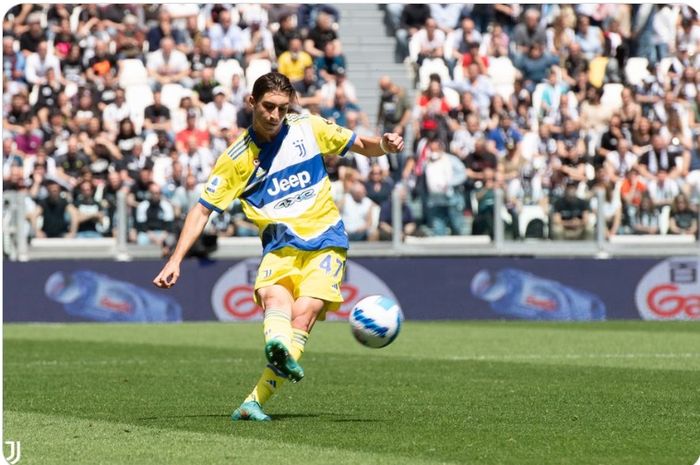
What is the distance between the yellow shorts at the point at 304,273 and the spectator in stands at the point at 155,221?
13.2 metres

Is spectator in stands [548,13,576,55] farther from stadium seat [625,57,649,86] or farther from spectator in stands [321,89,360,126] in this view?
spectator in stands [321,89,360,126]

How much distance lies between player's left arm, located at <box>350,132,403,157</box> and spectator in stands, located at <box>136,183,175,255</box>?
42.9 ft

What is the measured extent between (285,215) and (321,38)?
17.7 metres

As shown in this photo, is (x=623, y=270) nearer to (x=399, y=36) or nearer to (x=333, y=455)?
(x=399, y=36)

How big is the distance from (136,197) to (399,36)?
7.06 metres

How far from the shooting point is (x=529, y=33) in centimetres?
2734

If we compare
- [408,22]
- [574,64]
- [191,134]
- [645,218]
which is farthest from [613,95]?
[191,134]

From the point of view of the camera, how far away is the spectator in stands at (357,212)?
22.9 m

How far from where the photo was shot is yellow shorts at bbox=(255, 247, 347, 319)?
32.3 ft

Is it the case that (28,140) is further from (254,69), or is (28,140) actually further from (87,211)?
(254,69)

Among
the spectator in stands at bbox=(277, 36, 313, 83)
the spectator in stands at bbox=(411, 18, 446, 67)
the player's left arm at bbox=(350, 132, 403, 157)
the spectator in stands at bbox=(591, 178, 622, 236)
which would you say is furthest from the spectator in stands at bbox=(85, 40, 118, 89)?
the player's left arm at bbox=(350, 132, 403, 157)

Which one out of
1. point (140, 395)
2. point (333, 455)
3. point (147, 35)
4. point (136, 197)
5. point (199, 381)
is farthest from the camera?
point (147, 35)

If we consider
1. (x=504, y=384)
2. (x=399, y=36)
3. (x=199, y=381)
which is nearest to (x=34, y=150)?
(x=399, y=36)

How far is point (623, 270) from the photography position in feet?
77.4
